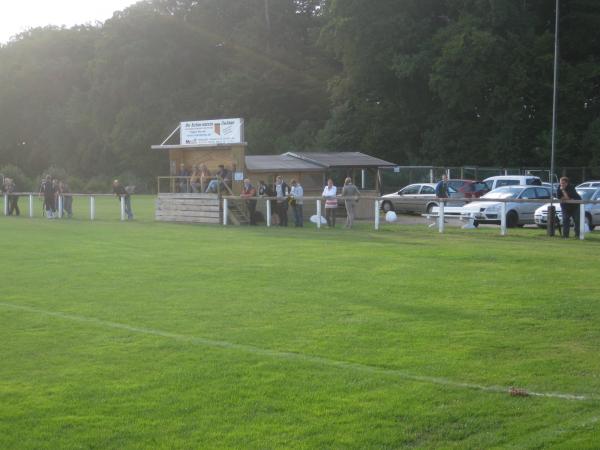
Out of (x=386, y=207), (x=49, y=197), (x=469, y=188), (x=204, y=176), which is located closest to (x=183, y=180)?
(x=204, y=176)

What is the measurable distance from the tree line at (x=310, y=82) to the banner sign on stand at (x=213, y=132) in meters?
24.7

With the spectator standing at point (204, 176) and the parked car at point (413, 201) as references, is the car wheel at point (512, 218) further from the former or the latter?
the spectator standing at point (204, 176)

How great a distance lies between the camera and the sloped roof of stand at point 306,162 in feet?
118

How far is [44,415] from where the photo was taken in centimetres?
693

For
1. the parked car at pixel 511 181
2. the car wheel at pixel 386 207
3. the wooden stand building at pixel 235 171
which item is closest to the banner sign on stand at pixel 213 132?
the wooden stand building at pixel 235 171

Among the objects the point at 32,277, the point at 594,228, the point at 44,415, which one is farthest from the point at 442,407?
the point at 594,228

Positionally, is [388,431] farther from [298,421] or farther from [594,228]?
[594,228]

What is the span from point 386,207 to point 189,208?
12518 mm

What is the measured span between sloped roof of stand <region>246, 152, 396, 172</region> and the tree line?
16.6 meters

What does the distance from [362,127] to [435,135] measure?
5.20 m

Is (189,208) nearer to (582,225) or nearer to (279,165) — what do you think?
(279,165)

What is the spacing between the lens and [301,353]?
889cm

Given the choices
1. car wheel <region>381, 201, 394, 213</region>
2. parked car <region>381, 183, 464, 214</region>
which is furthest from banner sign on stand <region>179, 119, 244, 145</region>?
car wheel <region>381, 201, 394, 213</region>

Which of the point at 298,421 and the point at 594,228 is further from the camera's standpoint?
the point at 594,228
